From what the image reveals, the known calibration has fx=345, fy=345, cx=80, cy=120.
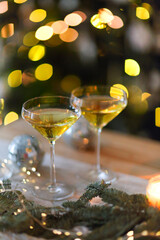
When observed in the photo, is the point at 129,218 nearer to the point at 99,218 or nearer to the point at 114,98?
the point at 99,218

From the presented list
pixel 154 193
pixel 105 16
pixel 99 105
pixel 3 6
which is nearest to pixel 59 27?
pixel 3 6

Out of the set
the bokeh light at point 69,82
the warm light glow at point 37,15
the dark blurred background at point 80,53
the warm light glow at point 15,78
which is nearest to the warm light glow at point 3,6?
the dark blurred background at point 80,53

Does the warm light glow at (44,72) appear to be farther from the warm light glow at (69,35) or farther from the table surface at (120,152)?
the table surface at (120,152)

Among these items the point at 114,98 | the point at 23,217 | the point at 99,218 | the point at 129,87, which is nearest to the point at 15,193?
the point at 23,217

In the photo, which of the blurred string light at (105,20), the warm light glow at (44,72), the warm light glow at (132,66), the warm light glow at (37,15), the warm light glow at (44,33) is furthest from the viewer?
the warm light glow at (44,72)

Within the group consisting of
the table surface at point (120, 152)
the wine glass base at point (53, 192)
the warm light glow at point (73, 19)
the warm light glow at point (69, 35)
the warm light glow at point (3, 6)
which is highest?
the warm light glow at point (3, 6)

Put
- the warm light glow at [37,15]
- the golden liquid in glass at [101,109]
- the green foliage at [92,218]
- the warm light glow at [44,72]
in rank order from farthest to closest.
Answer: the warm light glow at [44,72], the warm light glow at [37,15], the golden liquid in glass at [101,109], the green foliage at [92,218]

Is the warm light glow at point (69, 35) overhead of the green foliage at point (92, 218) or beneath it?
overhead

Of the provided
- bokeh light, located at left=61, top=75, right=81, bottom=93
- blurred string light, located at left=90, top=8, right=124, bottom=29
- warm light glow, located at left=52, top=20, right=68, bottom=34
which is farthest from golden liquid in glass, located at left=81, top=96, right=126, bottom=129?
bokeh light, located at left=61, top=75, right=81, bottom=93
